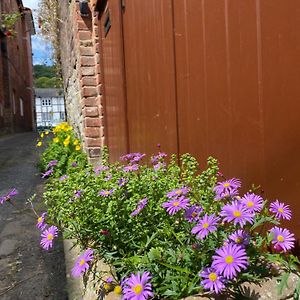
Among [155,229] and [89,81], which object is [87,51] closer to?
[89,81]

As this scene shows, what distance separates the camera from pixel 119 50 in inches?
157

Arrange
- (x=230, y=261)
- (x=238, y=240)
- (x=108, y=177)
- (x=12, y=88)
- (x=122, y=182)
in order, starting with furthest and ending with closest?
(x=12, y=88) → (x=108, y=177) → (x=122, y=182) → (x=238, y=240) → (x=230, y=261)

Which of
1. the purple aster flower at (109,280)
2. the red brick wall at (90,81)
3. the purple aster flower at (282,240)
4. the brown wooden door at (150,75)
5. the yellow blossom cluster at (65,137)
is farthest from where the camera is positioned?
the yellow blossom cluster at (65,137)

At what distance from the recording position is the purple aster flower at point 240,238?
1410 mm

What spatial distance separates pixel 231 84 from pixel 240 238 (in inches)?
33.6

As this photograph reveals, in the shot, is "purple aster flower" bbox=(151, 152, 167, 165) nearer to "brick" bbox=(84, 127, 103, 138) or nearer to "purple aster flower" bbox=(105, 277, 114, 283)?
"purple aster flower" bbox=(105, 277, 114, 283)

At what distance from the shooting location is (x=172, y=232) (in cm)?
176

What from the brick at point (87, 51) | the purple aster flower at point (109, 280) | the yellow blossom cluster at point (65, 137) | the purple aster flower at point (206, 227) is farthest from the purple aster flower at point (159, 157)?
the yellow blossom cluster at point (65, 137)

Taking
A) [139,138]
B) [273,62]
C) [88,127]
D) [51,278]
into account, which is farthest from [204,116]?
[88,127]

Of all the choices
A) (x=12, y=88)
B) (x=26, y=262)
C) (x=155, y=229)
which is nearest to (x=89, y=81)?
(x=26, y=262)

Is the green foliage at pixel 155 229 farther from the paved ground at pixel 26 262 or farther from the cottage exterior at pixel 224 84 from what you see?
the paved ground at pixel 26 262

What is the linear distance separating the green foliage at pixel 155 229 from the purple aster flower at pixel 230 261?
16 cm

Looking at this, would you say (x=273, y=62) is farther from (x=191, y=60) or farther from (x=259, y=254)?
(x=259, y=254)

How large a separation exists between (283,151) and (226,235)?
50 centimetres
